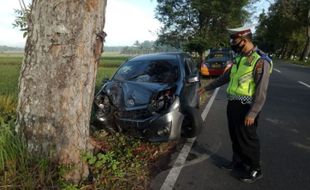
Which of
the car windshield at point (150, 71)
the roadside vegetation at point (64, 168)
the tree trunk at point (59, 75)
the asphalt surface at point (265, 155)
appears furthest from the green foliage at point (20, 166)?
the car windshield at point (150, 71)

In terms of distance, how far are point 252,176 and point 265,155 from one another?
3.93ft

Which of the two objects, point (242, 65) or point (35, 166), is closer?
point (35, 166)

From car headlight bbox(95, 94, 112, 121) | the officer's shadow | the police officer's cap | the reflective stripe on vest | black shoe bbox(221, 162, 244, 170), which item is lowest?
the officer's shadow

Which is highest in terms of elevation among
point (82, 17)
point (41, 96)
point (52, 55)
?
point (82, 17)

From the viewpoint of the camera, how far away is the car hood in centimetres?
638

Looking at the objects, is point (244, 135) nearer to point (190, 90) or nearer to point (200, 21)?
point (190, 90)

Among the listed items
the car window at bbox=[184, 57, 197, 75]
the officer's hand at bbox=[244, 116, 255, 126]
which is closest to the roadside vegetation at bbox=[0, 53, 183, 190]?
the officer's hand at bbox=[244, 116, 255, 126]

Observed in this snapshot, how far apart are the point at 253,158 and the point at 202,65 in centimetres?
1448

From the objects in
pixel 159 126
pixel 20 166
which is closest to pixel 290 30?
pixel 159 126

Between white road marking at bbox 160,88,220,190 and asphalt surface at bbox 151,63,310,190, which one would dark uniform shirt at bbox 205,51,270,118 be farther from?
white road marking at bbox 160,88,220,190

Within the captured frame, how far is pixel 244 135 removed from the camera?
5.08m

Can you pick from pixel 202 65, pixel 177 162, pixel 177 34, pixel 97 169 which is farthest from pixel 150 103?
pixel 177 34

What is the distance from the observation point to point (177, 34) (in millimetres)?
31375

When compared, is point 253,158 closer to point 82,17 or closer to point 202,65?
point 82,17
